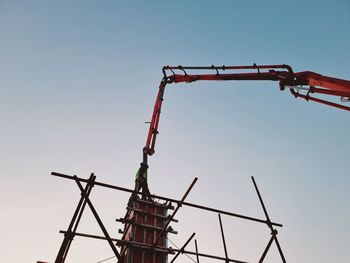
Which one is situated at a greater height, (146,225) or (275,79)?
(275,79)

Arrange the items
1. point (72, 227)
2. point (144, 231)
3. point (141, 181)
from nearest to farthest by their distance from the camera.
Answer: point (72, 227) → point (144, 231) → point (141, 181)

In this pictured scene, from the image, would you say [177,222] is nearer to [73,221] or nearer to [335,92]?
[73,221]

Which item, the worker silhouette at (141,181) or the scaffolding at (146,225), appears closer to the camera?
the scaffolding at (146,225)

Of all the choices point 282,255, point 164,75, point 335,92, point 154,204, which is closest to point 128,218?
point 154,204

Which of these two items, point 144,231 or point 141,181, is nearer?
point 144,231

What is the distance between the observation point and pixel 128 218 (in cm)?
895

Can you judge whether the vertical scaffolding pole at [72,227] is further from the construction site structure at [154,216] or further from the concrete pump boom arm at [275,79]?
the concrete pump boom arm at [275,79]

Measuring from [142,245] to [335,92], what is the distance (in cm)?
854

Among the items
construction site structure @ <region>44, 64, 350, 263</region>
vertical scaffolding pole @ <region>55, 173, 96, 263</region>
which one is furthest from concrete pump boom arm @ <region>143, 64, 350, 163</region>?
vertical scaffolding pole @ <region>55, 173, 96, 263</region>

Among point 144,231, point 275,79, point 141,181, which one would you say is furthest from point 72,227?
point 275,79

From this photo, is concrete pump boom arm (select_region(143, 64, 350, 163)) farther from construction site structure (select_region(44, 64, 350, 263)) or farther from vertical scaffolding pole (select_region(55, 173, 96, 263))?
vertical scaffolding pole (select_region(55, 173, 96, 263))

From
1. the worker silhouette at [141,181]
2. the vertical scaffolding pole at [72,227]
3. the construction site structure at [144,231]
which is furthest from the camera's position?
the worker silhouette at [141,181]

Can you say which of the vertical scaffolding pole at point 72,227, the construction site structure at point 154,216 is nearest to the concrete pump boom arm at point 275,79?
the construction site structure at point 154,216

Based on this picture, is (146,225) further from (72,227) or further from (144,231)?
(72,227)
